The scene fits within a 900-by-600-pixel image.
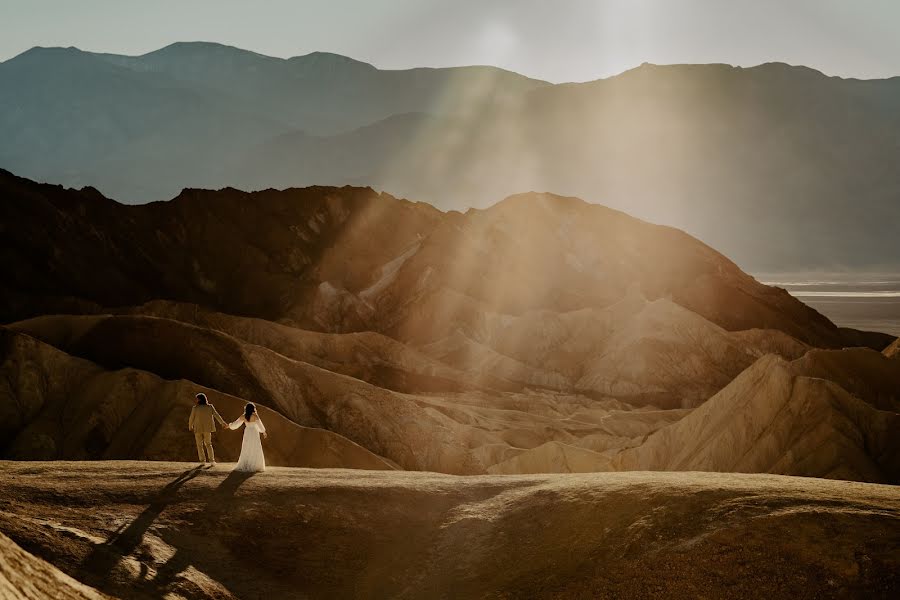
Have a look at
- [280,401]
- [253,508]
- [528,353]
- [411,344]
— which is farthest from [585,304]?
[253,508]

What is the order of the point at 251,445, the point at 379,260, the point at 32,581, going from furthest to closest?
the point at 379,260 < the point at 251,445 < the point at 32,581

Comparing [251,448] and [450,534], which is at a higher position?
[251,448]

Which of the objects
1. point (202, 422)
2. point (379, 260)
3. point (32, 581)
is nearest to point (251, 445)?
point (202, 422)

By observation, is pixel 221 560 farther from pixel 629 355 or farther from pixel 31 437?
pixel 629 355

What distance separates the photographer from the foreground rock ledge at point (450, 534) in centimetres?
1413

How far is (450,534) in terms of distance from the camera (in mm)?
17828

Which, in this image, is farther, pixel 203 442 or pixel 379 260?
pixel 379 260

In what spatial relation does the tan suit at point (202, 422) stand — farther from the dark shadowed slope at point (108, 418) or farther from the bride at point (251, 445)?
the dark shadowed slope at point (108, 418)

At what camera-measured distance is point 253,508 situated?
17.9 m

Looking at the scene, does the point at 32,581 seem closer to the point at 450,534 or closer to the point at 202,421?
the point at 450,534

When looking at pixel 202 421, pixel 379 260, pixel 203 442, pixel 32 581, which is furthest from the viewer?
pixel 379 260

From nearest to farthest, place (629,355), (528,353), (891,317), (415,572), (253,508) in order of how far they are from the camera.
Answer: (415,572) < (253,508) < (629,355) < (528,353) < (891,317)

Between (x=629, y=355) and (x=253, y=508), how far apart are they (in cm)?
8051

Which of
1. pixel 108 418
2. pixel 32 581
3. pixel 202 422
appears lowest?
pixel 108 418
